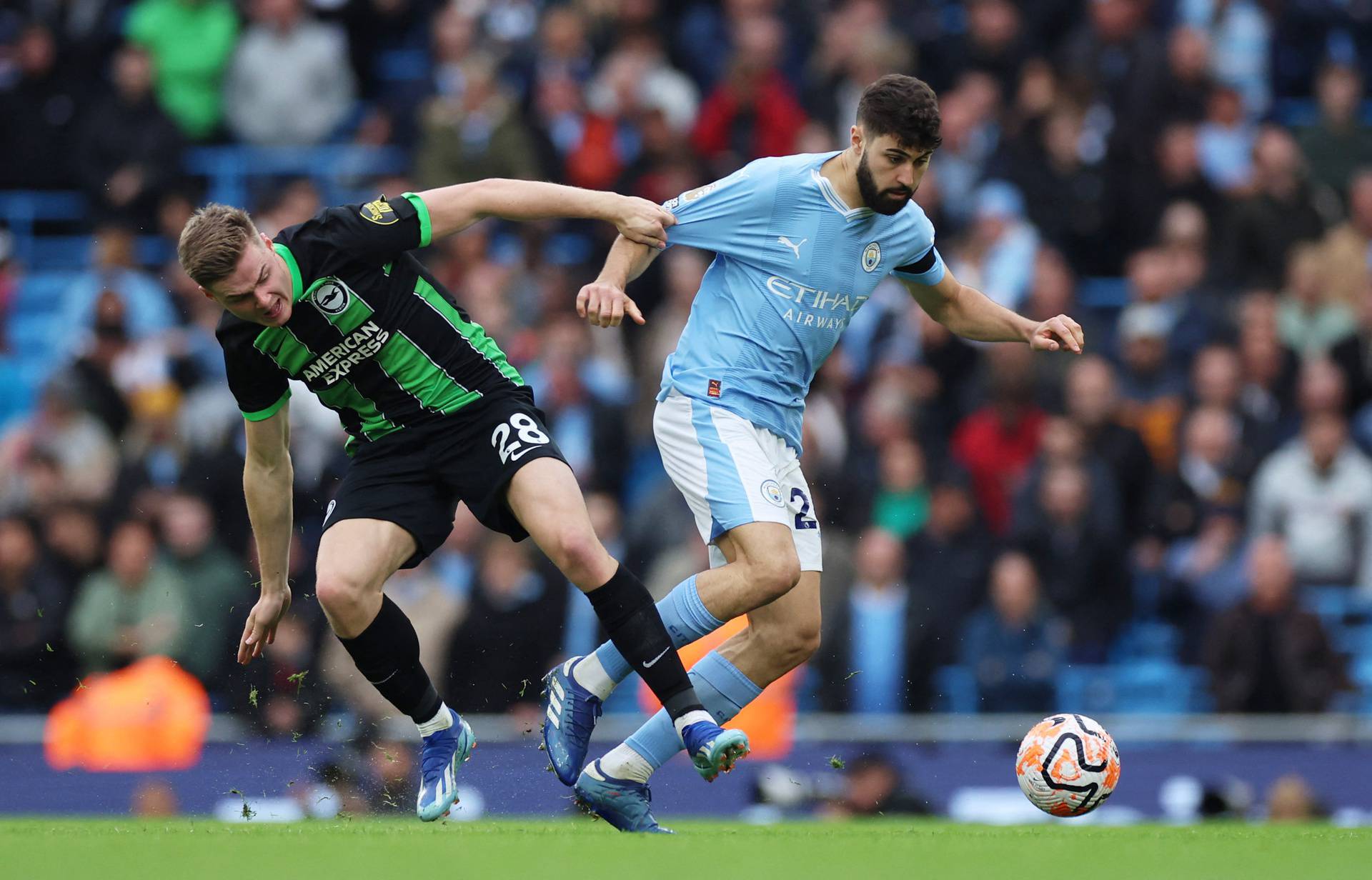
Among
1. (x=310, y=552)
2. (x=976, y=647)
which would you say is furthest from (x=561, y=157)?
(x=976, y=647)

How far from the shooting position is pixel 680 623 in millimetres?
7082

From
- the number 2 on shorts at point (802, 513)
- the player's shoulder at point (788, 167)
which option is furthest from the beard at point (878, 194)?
the number 2 on shorts at point (802, 513)

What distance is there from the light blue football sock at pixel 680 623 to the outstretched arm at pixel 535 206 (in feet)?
4.39

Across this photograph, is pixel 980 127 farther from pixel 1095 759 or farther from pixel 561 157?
pixel 1095 759

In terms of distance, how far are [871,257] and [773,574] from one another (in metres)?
1.32

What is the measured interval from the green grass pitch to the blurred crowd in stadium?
2366mm

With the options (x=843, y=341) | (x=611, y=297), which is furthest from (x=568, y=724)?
(x=843, y=341)

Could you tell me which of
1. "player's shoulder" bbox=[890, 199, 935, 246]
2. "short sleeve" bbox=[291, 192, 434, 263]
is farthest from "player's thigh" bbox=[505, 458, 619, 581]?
"player's shoulder" bbox=[890, 199, 935, 246]

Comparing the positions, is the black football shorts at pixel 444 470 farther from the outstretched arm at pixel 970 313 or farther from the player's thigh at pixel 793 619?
the outstretched arm at pixel 970 313

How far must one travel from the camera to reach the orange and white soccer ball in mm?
6973

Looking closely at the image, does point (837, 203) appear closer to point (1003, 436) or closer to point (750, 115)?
point (1003, 436)

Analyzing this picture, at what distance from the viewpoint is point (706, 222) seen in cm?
714

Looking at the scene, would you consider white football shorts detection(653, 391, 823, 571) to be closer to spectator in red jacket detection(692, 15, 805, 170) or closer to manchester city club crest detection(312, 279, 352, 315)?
manchester city club crest detection(312, 279, 352, 315)

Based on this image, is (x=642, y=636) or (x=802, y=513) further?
(x=802, y=513)
